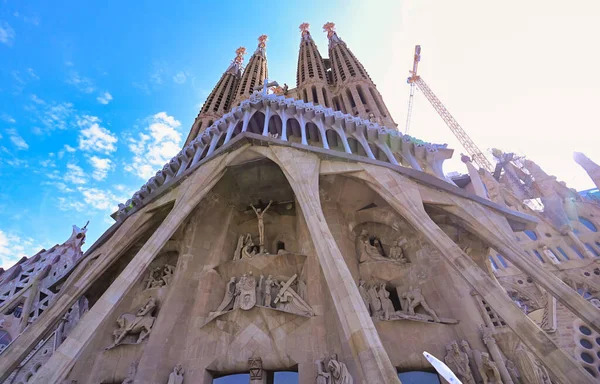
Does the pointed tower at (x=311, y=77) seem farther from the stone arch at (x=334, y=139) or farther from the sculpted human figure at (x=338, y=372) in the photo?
the sculpted human figure at (x=338, y=372)

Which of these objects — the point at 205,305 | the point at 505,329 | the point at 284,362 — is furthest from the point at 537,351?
the point at 205,305

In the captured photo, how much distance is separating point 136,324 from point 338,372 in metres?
6.70

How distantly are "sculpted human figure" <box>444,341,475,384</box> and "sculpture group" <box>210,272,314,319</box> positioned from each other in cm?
371

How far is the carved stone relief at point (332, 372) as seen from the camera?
22.3 ft

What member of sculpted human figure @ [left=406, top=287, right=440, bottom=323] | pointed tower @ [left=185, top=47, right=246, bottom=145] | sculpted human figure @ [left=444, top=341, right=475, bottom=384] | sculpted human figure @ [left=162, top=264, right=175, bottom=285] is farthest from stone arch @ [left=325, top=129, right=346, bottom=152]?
pointed tower @ [left=185, top=47, right=246, bottom=145]

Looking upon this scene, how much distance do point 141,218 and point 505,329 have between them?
485 inches

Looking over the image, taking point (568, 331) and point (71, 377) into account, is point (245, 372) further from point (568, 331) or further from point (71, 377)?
point (568, 331)

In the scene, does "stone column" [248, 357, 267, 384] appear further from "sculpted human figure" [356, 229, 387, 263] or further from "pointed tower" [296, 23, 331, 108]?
"pointed tower" [296, 23, 331, 108]

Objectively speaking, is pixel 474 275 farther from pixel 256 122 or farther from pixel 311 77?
pixel 311 77

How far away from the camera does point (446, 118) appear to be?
43500 mm

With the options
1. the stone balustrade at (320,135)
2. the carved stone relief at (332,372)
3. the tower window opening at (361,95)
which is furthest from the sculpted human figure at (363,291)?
the tower window opening at (361,95)

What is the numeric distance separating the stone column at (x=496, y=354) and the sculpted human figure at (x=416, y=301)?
1.24 m

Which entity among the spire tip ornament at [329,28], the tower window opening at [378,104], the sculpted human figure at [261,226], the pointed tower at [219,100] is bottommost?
the sculpted human figure at [261,226]

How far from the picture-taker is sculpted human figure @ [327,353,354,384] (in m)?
6.74
